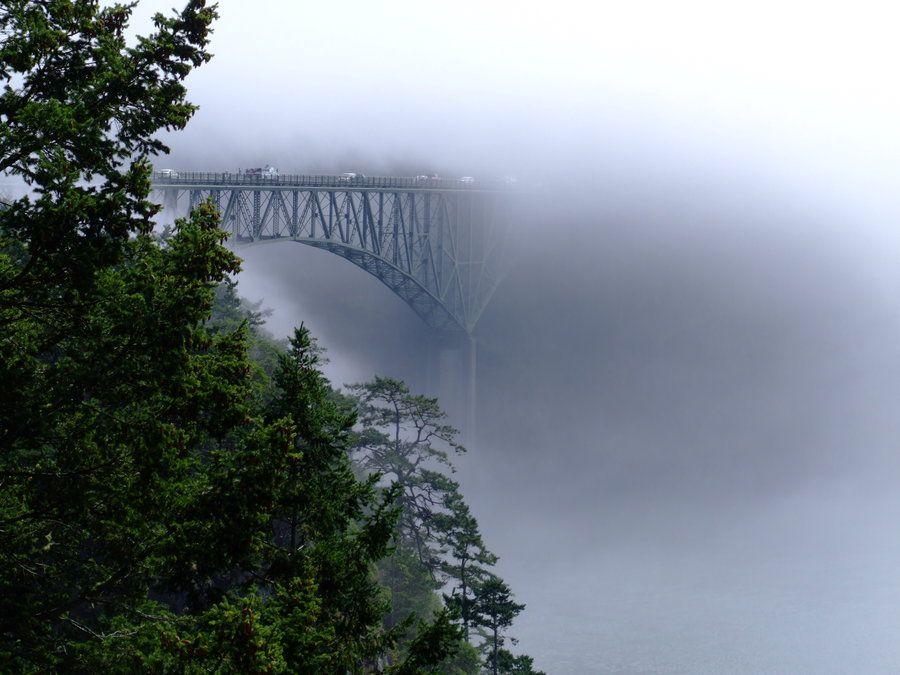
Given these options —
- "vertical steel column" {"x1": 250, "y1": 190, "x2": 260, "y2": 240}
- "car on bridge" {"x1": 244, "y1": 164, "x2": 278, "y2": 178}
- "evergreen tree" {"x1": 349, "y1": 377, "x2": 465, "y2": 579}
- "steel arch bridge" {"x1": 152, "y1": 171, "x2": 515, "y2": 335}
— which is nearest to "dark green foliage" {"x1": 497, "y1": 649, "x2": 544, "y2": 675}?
"evergreen tree" {"x1": 349, "y1": 377, "x2": 465, "y2": 579}

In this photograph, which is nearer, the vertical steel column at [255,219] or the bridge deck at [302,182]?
Answer: the bridge deck at [302,182]

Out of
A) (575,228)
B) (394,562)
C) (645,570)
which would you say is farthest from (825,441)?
(394,562)

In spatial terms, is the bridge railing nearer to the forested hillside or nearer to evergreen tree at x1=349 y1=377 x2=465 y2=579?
evergreen tree at x1=349 y1=377 x2=465 y2=579

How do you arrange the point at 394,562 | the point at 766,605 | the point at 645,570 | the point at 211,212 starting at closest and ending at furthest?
the point at 211,212 → the point at 394,562 → the point at 766,605 → the point at 645,570

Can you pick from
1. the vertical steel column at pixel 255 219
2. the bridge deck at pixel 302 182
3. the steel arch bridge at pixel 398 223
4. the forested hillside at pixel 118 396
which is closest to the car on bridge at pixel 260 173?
the bridge deck at pixel 302 182

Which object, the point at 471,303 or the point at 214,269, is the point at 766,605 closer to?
the point at 471,303

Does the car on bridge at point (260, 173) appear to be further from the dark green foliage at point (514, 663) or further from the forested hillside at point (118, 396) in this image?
the forested hillside at point (118, 396)
